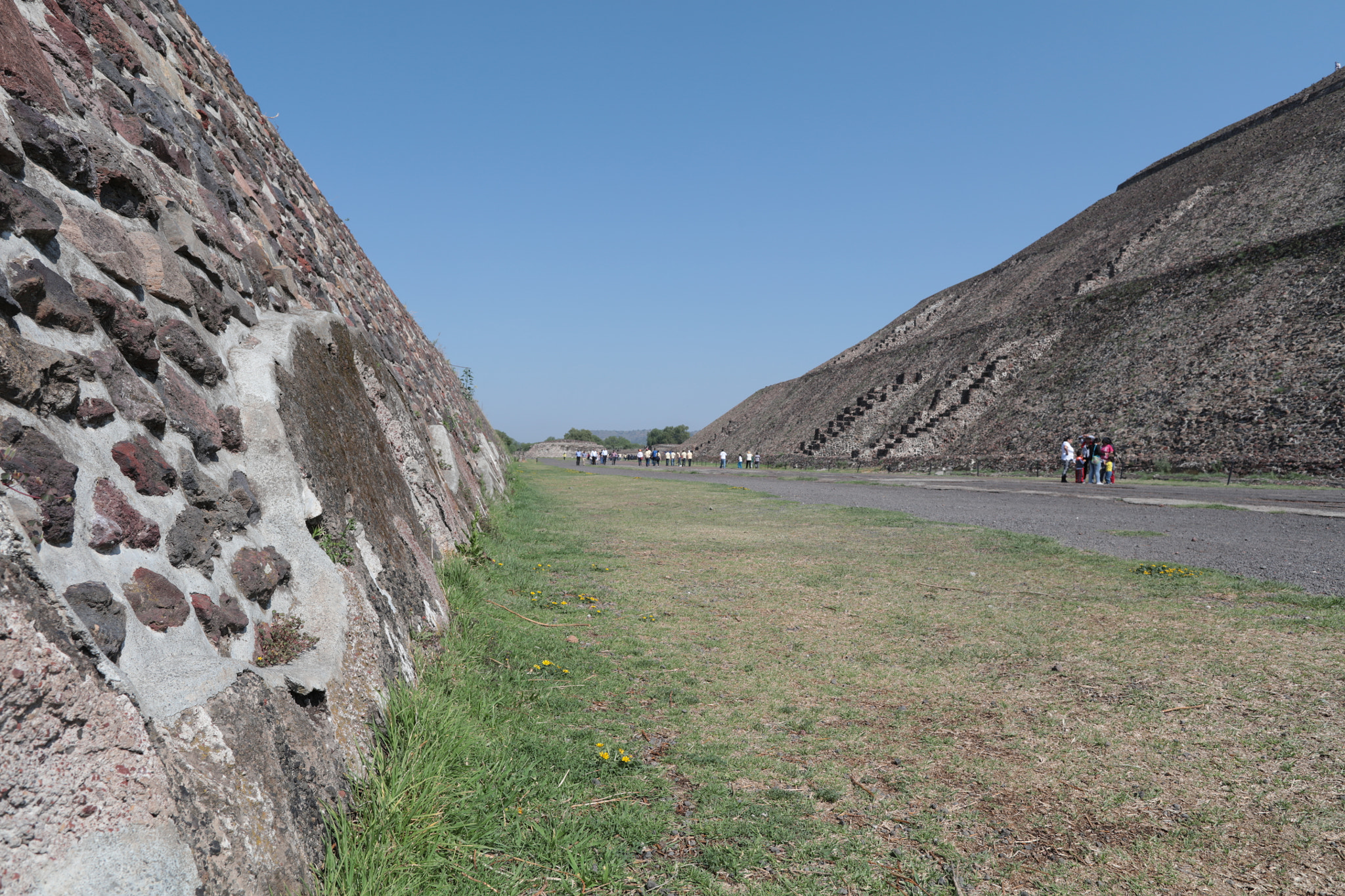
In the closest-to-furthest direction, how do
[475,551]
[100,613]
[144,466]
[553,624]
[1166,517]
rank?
[100,613]
[144,466]
[553,624]
[475,551]
[1166,517]

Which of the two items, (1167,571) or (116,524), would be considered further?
(1167,571)

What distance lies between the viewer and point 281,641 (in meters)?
2.35

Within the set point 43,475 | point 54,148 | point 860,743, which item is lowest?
point 860,743

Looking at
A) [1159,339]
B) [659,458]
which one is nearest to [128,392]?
[1159,339]

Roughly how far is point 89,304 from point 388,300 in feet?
33.3

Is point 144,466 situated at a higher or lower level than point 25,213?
lower

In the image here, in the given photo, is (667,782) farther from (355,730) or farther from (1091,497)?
(1091,497)

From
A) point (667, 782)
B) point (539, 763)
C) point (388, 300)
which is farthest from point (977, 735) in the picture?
point (388, 300)

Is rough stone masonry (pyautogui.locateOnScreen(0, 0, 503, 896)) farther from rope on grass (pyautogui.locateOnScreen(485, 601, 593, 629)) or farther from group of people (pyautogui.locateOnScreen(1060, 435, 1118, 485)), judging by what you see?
group of people (pyautogui.locateOnScreen(1060, 435, 1118, 485))

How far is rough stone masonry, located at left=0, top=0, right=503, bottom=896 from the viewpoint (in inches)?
56.6

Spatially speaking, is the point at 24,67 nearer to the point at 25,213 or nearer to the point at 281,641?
the point at 25,213

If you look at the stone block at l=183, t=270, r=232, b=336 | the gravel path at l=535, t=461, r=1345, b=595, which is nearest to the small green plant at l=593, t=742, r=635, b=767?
the stone block at l=183, t=270, r=232, b=336

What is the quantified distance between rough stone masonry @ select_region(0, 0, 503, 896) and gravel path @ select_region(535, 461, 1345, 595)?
735 cm

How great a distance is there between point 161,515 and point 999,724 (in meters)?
3.69
